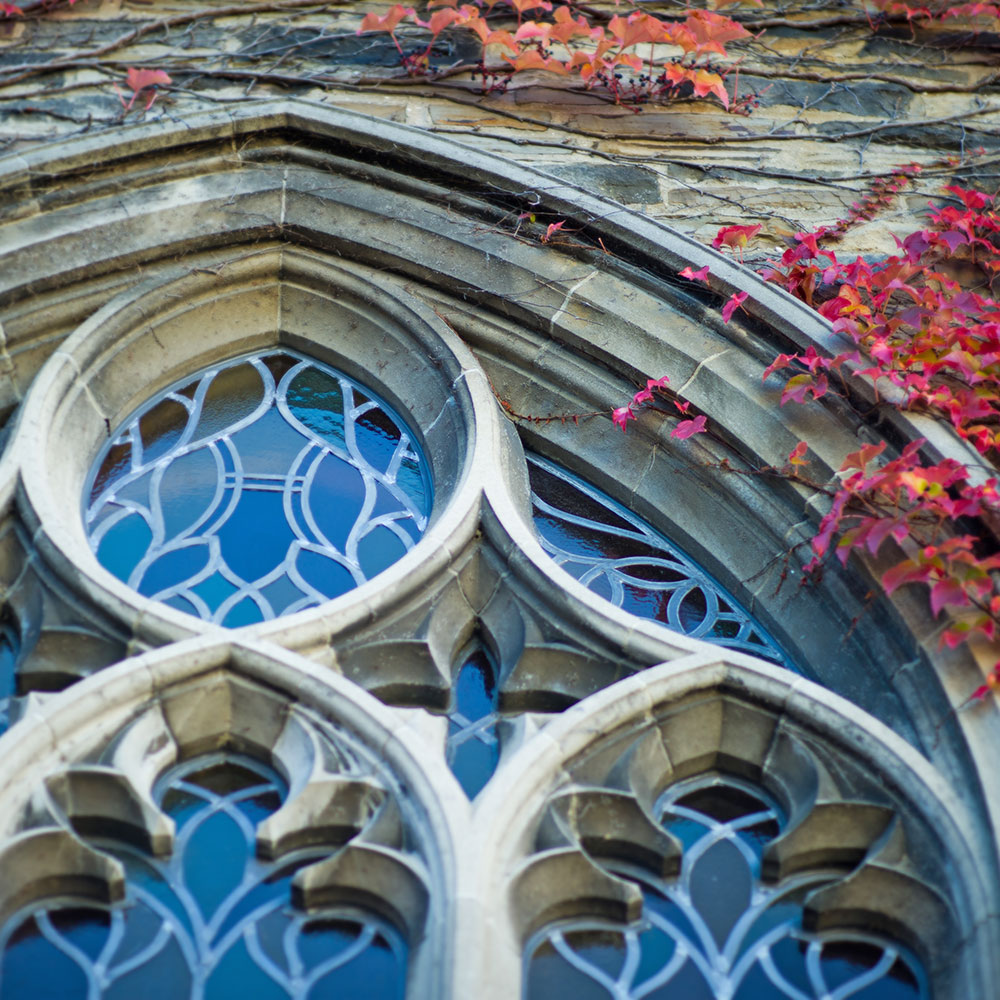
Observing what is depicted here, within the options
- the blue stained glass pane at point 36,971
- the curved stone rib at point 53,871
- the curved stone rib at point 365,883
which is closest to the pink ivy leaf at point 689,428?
the curved stone rib at point 365,883

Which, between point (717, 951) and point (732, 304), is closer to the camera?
point (717, 951)

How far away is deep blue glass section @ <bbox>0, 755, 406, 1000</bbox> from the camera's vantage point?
3191mm

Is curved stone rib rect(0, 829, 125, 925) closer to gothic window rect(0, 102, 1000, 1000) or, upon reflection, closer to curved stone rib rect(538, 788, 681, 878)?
gothic window rect(0, 102, 1000, 1000)

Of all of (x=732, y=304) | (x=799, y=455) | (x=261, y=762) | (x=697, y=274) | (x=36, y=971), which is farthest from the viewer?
→ (x=697, y=274)

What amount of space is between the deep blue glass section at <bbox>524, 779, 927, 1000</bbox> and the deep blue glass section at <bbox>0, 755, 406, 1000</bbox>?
436 mm

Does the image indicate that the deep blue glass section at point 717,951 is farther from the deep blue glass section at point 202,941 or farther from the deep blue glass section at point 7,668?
the deep blue glass section at point 7,668

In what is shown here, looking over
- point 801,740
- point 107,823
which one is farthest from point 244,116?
point 801,740

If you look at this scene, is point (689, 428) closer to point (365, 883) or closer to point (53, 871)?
point (365, 883)

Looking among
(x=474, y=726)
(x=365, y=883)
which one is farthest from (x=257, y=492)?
(x=365, y=883)

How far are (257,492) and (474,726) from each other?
3.81 feet

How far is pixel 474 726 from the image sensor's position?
3783mm

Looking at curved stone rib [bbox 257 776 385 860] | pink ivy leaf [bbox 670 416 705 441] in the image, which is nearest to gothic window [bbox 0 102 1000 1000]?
curved stone rib [bbox 257 776 385 860]

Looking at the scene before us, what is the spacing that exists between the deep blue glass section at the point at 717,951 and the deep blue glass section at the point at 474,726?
479 millimetres

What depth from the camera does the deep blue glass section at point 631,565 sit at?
4.17m
